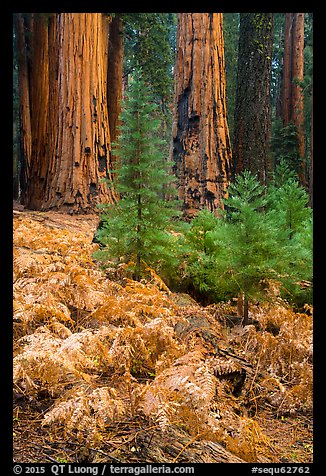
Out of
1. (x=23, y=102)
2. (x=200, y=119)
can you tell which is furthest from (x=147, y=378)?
(x=23, y=102)

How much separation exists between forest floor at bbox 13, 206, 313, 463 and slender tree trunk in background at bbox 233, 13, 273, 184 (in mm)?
2678

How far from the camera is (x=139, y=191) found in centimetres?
341

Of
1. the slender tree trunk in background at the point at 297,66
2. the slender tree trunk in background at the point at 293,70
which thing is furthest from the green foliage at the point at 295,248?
the slender tree trunk in background at the point at 297,66

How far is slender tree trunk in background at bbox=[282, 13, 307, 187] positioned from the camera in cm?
1761

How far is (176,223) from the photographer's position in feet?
12.2

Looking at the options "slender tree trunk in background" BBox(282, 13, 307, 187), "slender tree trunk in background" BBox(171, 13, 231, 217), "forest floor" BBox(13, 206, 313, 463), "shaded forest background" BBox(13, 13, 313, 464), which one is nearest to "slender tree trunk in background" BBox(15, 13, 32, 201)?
"shaded forest background" BBox(13, 13, 313, 464)

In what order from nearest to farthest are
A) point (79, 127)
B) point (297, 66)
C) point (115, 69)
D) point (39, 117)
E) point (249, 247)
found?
point (249, 247) < point (79, 127) < point (39, 117) < point (115, 69) < point (297, 66)

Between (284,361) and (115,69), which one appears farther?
(115,69)

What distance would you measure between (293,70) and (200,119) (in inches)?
571

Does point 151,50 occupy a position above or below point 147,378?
above

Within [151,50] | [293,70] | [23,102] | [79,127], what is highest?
[293,70]

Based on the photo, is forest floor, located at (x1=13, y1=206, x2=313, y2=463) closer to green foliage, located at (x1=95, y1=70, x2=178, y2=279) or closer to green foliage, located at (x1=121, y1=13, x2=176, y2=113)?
green foliage, located at (x1=95, y1=70, x2=178, y2=279)

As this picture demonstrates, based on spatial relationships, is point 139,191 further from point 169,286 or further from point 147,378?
point 147,378

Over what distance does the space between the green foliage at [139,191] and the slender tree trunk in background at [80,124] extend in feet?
14.4
